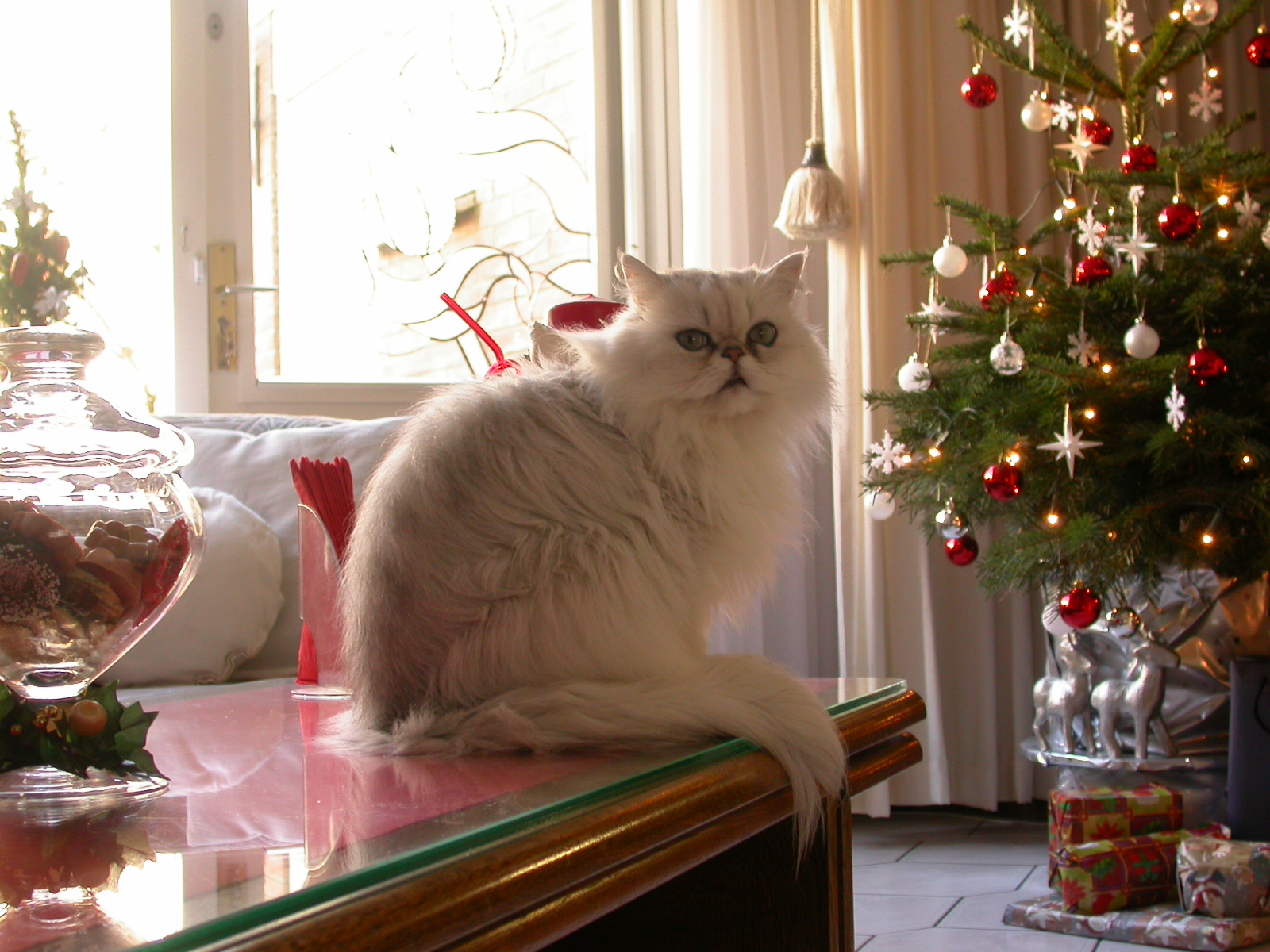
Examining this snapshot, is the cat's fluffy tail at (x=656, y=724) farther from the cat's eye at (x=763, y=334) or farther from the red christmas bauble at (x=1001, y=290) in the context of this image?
the red christmas bauble at (x=1001, y=290)

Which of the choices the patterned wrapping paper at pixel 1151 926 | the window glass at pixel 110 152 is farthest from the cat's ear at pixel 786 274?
the window glass at pixel 110 152

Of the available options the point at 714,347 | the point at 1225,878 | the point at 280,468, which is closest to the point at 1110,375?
the point at 1225,878

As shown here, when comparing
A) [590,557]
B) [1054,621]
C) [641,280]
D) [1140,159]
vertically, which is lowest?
[1054,621]

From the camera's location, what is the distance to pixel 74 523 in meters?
0.61

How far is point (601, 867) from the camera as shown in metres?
0.51

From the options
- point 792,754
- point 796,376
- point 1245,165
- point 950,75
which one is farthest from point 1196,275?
point 792,754

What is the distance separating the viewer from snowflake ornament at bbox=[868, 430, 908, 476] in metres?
2.20

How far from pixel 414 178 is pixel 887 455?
141cm

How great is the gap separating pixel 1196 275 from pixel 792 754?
1.66 meters

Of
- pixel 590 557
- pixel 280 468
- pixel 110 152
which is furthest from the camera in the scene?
pixel 110 152

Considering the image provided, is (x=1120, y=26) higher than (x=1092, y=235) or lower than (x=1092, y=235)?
higher

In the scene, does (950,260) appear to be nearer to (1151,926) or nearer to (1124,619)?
(1124,619)

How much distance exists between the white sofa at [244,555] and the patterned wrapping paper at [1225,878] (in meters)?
1.49

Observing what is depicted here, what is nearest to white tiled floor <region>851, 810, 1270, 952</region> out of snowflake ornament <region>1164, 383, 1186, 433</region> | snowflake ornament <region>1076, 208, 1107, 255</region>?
snowflake ornament <region>1164, 383, 1186, 433</region>
